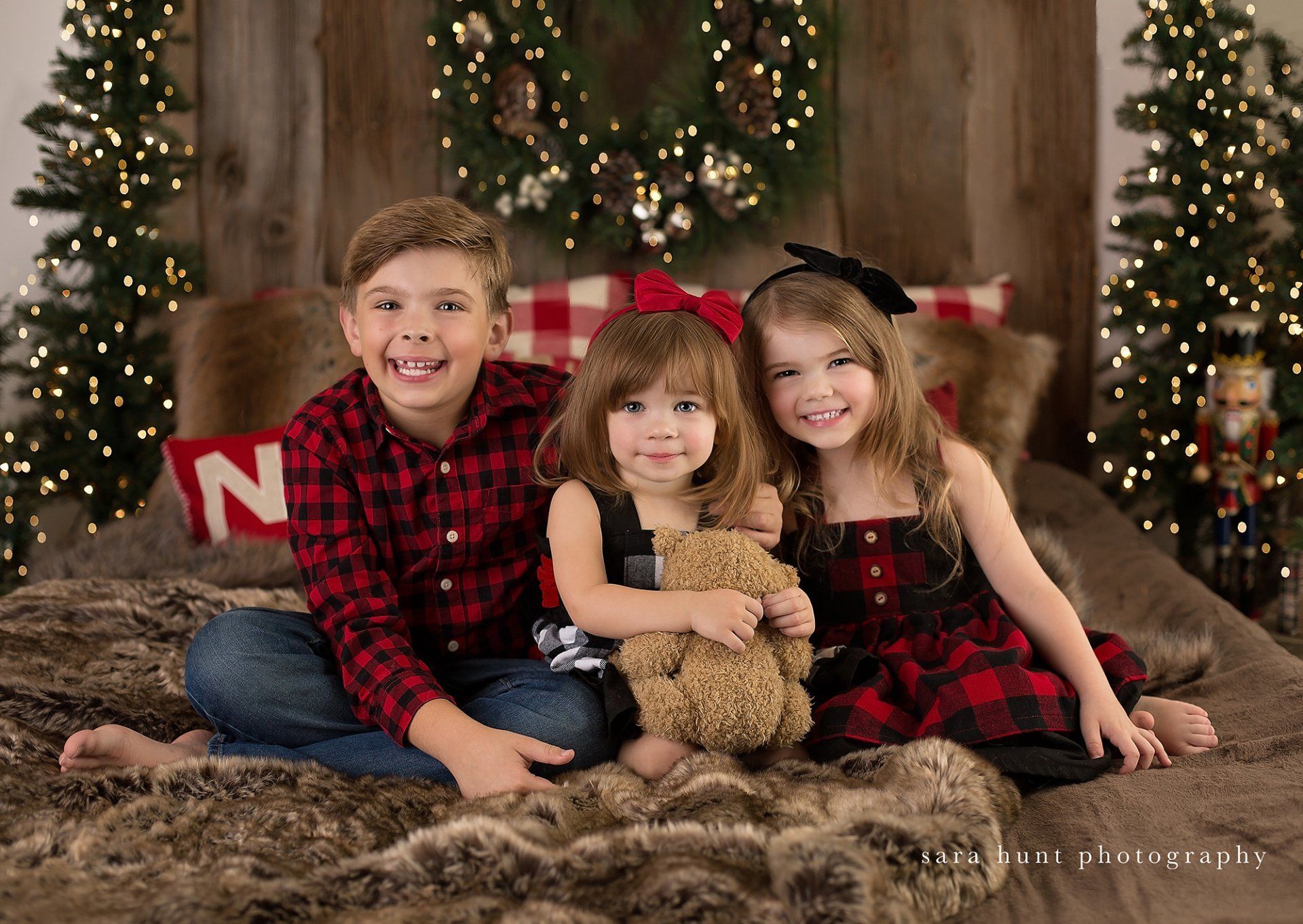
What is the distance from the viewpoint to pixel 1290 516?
2.38 meters

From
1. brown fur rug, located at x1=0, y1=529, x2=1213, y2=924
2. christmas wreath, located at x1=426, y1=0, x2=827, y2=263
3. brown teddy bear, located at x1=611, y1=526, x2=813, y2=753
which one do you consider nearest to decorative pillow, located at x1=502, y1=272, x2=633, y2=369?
christmas wreath, located at x1=426, y1=0, x2=827, y2=263

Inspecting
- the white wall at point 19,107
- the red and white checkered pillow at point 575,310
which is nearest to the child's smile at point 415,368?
the red and white checkered pillow at point 575,310

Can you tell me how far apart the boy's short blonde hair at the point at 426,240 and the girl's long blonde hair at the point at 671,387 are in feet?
0.72

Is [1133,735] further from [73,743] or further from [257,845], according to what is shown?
[73,743]

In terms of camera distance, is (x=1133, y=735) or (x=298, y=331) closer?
(x=1133, y=735)

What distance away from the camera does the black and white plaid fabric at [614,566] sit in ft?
4.53

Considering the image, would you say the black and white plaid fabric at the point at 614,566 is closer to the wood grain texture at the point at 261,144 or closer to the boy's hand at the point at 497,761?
the boy's hand at the point at 497,761

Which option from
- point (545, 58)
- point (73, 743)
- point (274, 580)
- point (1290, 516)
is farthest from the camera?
point (545, 58)

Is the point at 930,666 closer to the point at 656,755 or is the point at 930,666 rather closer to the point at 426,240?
the point at 656,755

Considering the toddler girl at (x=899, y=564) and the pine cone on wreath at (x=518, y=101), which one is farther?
the pine cone on wreath at (x=518, y=101)

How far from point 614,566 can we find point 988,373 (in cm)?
119

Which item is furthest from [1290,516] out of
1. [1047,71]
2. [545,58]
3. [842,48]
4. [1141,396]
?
[545,58]

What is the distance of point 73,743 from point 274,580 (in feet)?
2.21

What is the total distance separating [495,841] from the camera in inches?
38.6
